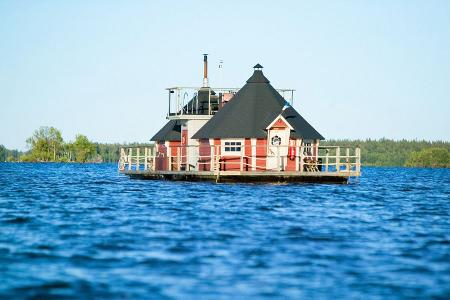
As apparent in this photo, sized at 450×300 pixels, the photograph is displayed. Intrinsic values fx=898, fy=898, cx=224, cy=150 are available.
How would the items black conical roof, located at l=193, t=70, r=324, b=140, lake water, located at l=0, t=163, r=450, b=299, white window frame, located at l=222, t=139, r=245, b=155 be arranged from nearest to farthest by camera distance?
lake water, located at l=0, t=163, r=450, b=299
white window frame, located at l=222, t=139, r=245, b=155
black conical roof, located at l=193, t=70, r=324, b=140

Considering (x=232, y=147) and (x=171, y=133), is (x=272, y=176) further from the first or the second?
(x=171, y=133)

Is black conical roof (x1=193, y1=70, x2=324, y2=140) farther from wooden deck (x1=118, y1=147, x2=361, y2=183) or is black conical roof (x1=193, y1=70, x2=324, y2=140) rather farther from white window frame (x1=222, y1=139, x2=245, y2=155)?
wooden deck (x1=118, y1=147, x2=361, y2=183)

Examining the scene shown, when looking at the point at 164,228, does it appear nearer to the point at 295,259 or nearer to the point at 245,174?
the point at 295,259

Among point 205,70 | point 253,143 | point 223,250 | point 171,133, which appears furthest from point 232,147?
point 223,250

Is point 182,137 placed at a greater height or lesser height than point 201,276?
greater

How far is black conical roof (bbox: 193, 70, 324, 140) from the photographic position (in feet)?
181

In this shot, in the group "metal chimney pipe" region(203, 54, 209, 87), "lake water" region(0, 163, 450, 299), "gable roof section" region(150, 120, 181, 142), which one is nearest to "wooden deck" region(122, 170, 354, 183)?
"gable roof section" region(150, 120, 181, 142)

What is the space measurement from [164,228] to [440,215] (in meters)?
12.6

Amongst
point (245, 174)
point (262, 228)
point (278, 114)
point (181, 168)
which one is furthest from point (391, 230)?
point (181, 168)

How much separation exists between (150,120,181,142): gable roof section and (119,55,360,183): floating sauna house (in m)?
2.27

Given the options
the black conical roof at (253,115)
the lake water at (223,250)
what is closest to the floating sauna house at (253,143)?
the black conical roof at (253,115)

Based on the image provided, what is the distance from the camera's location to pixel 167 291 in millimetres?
16203

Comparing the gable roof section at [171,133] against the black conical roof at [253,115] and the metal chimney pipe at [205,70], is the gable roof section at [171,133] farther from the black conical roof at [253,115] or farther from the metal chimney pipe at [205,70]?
the black conical roof at [253,115]

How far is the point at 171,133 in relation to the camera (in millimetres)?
66250
